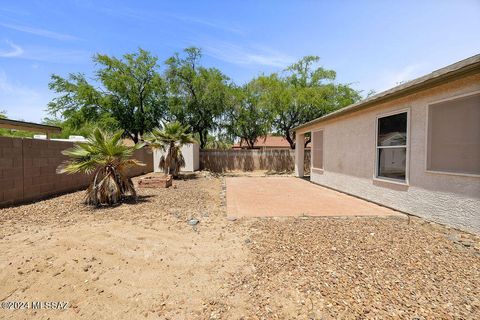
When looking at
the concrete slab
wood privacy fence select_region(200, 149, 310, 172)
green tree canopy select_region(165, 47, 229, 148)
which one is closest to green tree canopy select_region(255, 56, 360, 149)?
wood privacy fence select_region(200, 149, 310, 172)

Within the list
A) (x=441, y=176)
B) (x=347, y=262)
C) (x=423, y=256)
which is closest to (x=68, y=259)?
(x=347, y=262)

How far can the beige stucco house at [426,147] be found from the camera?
4.22m

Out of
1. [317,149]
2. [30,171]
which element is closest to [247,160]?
[317,149]

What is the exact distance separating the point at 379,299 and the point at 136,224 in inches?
165

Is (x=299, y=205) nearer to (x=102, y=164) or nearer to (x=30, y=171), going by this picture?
(x=102, y=164)

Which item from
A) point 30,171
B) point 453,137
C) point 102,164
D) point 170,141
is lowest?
point 30,171

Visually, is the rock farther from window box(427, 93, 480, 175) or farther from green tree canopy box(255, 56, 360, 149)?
green tree canopy box(255, 56, 360, 149)

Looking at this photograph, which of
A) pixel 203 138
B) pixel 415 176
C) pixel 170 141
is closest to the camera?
pixel 415 176

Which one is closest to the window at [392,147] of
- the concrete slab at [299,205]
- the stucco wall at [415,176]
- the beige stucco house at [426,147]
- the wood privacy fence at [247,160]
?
the beige stucco house at [426,147]

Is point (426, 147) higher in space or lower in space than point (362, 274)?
higher

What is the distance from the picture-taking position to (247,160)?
63.5 ft

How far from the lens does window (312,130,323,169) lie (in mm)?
11512

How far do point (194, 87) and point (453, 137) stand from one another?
1533 centimetres

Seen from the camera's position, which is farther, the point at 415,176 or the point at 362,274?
the point at 415,176
